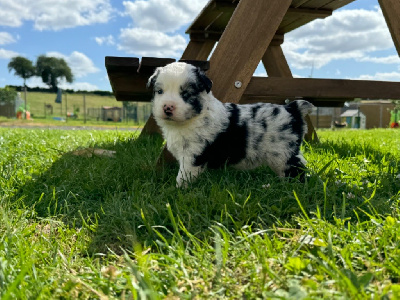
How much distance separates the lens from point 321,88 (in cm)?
395

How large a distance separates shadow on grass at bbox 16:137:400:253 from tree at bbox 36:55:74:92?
93.0m

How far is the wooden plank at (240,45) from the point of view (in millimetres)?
3344

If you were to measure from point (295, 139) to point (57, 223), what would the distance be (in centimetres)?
203

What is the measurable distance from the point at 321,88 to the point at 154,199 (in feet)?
7.61

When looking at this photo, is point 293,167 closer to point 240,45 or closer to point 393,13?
point 240,45

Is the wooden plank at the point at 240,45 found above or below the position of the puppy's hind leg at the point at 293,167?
above

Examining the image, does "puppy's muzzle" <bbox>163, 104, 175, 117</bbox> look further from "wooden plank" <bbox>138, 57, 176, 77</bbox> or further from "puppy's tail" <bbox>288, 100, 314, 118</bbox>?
"puppy's tail" <bbox>288, 100, 314, 118</bbox>

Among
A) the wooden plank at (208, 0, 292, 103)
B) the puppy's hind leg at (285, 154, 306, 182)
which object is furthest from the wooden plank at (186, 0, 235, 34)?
Answer: the puppy's hind leg at (285, 154, 306, 182)

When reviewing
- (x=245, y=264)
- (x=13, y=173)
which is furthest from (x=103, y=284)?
(x=13, y=173)

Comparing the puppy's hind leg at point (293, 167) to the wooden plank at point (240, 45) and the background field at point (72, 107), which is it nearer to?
the wooden plank at point (240, 45)

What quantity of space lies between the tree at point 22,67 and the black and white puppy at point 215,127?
9507 cm

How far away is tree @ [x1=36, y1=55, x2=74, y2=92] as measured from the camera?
293 ft

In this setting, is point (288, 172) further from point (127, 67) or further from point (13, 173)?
point (13, 173)

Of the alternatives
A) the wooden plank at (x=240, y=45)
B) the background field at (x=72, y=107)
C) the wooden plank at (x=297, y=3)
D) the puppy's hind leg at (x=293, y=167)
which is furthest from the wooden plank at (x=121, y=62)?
the background field at (x=72, y=107)
